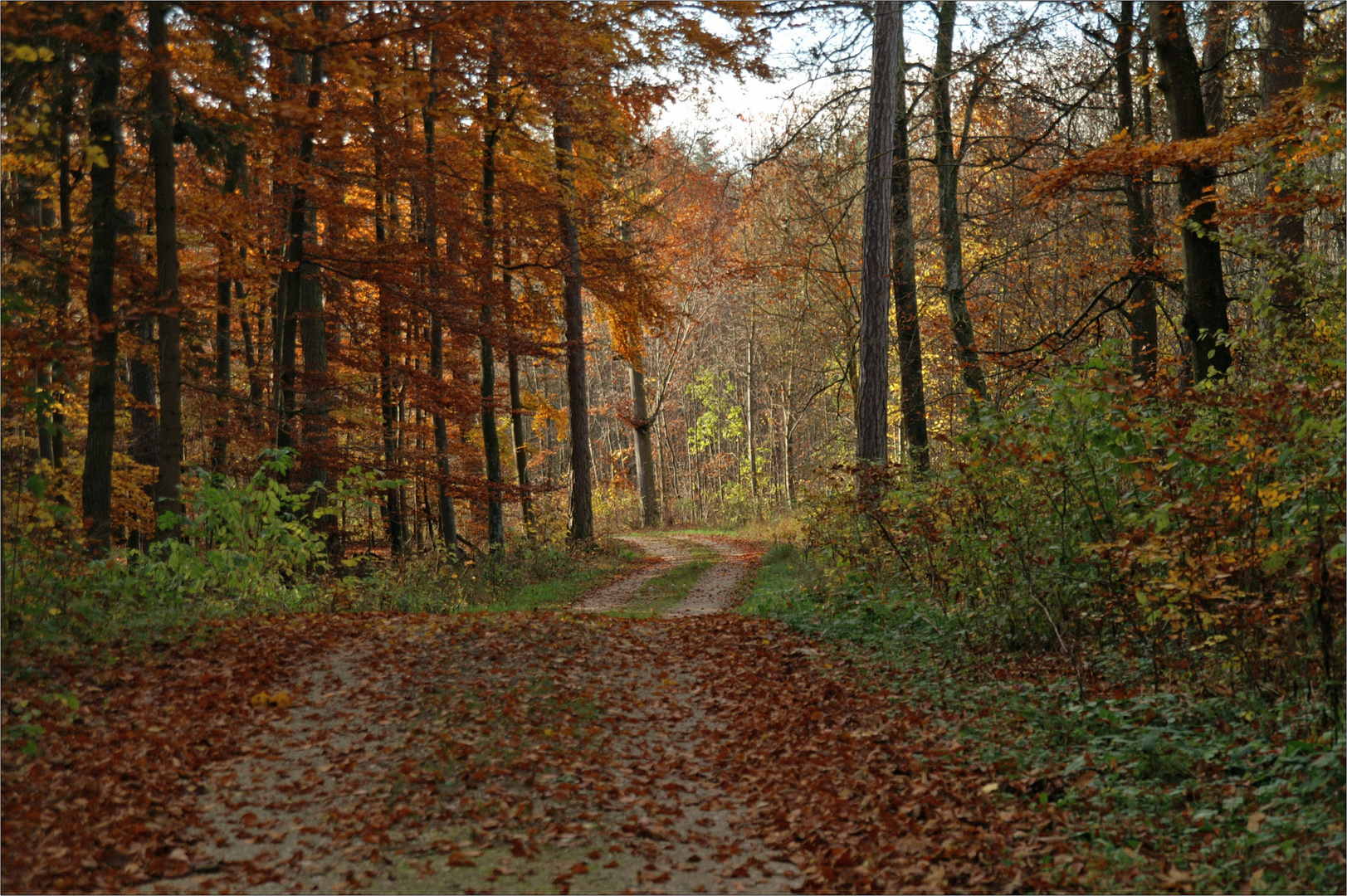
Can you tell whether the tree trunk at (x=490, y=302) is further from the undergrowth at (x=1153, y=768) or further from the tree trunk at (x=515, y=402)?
the undergrowth at (x=1153, y=768)

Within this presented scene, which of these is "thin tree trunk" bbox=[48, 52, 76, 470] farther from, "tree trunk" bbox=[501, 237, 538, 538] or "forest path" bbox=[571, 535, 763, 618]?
"forest path" bbox=[571, 535, 763, 618]

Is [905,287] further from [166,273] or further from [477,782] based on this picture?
[477,782]

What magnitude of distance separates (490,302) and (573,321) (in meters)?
3.29

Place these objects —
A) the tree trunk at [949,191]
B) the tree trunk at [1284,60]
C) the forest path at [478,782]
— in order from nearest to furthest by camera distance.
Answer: the forest path at [478,782], the tree trunk at [1284,60], the tree trunk at [949,191]

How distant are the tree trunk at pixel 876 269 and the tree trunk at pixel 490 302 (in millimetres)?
6376

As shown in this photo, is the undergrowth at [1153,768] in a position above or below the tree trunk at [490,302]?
below

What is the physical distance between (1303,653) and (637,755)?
4.22 meters

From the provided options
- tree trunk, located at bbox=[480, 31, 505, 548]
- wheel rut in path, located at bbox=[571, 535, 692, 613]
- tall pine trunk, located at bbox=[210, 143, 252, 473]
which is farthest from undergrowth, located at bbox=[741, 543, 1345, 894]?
tall pine trunk, located at bbox=[210, 143, 252, 473]

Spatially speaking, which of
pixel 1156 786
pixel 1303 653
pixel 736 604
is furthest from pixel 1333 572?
pixel 736 604

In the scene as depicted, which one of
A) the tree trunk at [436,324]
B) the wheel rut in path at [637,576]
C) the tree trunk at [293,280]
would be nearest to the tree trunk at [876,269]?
the wheel rut in path at [637,576]

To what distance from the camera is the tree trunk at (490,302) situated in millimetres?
16234

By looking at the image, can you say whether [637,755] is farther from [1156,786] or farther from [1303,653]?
[1303,653]

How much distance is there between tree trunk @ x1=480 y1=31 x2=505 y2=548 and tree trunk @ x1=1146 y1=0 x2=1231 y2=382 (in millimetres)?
10111

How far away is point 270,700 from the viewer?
6664 millimetres
